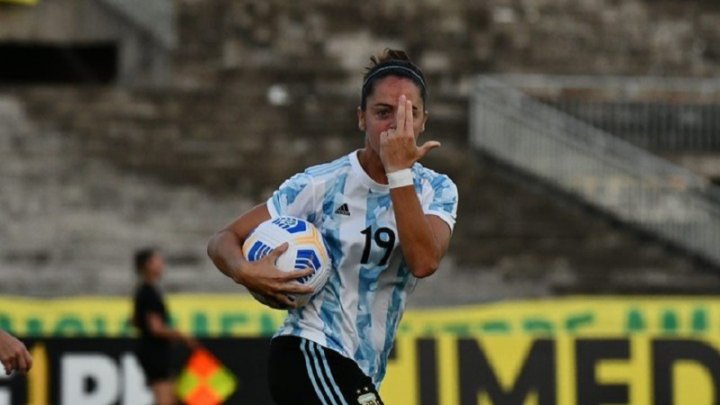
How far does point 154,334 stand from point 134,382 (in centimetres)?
43

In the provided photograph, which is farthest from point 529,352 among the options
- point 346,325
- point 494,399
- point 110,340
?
point 346,325

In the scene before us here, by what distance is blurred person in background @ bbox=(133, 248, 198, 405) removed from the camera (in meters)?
14.7

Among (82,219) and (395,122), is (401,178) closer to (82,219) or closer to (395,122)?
(395,122)

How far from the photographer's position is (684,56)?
27438mm

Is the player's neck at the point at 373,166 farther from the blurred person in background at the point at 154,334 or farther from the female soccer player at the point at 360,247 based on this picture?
the blurred person in background at the point at 154,334

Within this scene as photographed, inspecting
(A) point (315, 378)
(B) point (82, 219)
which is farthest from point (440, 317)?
(A) point (315, 378)

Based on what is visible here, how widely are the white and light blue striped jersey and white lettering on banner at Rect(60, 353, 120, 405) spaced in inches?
311

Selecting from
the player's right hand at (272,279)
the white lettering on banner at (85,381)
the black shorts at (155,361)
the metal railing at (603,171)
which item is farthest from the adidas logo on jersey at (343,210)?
the metal railing at (603,171)

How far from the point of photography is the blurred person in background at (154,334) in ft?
48.2

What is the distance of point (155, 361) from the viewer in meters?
14.8

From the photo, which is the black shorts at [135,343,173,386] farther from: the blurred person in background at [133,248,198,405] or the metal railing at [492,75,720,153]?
the metal railing at [492,75,720,153]

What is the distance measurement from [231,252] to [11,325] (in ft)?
35.6

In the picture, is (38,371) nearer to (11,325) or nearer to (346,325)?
(11,325)

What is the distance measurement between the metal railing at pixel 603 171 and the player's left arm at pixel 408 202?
16.9 meters
